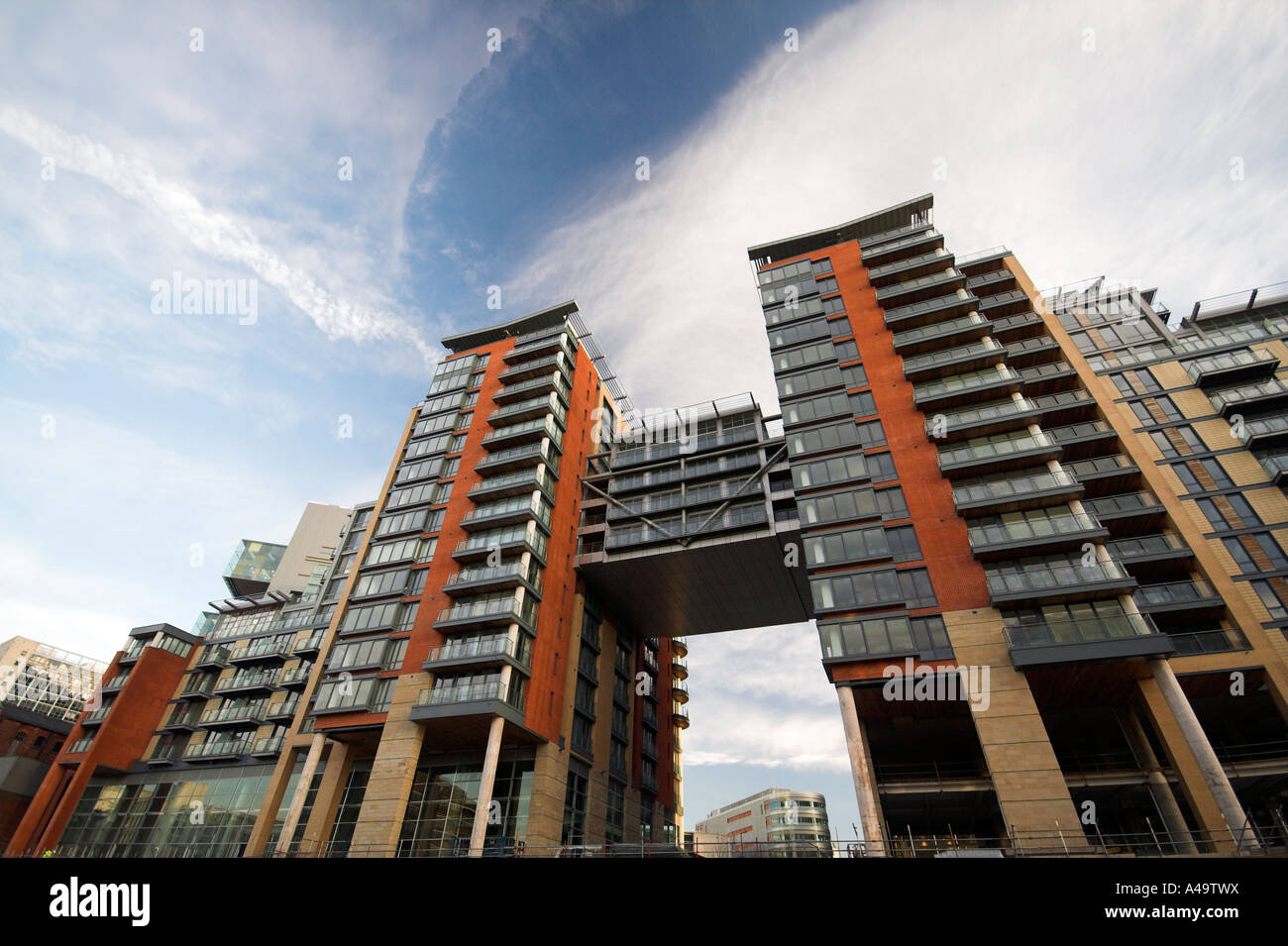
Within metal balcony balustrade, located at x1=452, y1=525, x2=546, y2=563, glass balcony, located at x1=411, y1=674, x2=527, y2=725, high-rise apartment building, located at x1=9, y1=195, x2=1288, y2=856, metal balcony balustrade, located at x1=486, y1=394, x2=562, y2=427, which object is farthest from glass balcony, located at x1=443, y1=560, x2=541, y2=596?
metal balcony balustrade, located at x1=486, y1=394, x2=562, y2=427

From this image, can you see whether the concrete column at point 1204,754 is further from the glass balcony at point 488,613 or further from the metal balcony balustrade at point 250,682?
the metal balcony balustrade at point 250,682

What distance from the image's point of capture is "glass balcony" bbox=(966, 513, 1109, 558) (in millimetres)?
30625

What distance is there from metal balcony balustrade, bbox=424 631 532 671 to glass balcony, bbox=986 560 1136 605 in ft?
88.8

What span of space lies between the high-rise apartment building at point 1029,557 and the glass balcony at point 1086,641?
8 centimetres

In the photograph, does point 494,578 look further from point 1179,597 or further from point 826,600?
point 1179,597

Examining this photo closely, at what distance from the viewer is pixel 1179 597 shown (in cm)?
3344

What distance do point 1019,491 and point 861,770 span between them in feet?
56.3

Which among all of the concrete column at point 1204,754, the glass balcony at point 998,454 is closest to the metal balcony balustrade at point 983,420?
the glass balcony at point 998,454

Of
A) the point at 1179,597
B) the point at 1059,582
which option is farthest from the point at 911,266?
the point at 1179,597

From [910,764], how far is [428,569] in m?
35.3

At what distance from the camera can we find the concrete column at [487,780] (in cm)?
3244

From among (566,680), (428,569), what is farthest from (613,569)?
(428,569)
